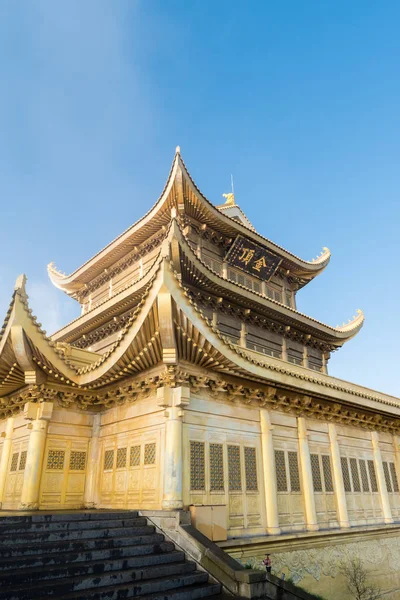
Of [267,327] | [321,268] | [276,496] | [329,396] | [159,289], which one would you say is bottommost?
[276,496]

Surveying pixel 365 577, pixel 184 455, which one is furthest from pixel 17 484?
pixel 365 577

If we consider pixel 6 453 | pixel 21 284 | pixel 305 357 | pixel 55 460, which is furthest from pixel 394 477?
pixel 21 284

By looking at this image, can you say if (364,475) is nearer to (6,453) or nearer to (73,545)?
(73,545)

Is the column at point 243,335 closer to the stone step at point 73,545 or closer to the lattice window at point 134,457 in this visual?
the lattice window at point 134,457

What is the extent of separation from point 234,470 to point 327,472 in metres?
4.00

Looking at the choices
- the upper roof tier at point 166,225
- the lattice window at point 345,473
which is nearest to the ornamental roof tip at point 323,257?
the upper roof tier at point 166,225

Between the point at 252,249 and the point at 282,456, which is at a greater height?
the point at 252,249

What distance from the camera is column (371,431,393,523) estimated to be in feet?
45.6

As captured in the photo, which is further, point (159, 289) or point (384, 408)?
point (384, 408)

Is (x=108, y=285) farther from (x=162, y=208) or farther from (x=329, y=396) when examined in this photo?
(x=329, y=396)

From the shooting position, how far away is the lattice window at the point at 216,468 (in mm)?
9367

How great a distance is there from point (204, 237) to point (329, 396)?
879 centimetres

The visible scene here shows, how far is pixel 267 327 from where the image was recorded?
1834cm

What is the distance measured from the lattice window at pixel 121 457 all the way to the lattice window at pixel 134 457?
0.93 feet
